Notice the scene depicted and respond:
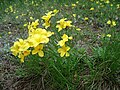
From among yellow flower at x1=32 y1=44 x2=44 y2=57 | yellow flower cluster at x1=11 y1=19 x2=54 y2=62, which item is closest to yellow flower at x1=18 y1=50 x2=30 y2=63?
yellow flower cluster at x1=11 y1=19 x2=54 y2=62

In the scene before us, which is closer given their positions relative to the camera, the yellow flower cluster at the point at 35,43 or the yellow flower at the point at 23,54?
the yellow flower cluster at the point at 35,43

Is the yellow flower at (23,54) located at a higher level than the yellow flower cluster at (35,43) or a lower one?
lower

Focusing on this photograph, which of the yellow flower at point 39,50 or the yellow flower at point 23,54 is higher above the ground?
the yellow flower at point 39,50

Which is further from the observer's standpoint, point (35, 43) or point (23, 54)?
point (23, 54)

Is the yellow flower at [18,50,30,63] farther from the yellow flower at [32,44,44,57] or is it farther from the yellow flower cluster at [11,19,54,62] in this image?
the yellow flower at [32,44,44,57]

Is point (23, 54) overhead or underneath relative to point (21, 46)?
underneath

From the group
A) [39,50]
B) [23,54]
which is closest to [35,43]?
[39,50]

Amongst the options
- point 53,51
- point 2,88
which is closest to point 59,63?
point 53,51

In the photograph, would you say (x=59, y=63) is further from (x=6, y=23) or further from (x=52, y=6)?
(x=52, y=6)

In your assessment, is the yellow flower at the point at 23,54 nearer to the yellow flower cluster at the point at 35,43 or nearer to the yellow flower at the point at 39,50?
the yellow flower cluster at the point at 35,43

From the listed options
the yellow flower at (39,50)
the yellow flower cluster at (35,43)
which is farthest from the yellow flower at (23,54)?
the yellow flower at (39,50)

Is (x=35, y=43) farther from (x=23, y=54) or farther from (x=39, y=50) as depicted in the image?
(x=23, y=54)
